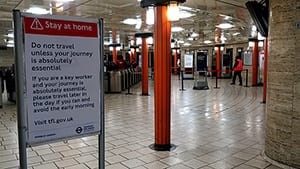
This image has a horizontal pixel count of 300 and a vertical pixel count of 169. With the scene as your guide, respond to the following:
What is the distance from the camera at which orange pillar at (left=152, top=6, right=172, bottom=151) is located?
4.03 m

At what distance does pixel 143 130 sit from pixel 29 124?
3.60 m

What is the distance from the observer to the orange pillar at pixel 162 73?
159 inches

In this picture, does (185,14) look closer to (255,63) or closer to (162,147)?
(162,147)

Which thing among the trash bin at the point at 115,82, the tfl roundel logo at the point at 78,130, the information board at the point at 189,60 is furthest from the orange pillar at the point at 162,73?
the information board at the point at 189,60

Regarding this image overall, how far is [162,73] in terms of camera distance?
409 cm

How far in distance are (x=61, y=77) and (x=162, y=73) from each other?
7.35 ft

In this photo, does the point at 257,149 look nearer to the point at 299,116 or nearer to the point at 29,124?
the point at 299,116

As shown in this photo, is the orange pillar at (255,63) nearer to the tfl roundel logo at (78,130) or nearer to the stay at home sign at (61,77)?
the stay at home sign at (61,77)

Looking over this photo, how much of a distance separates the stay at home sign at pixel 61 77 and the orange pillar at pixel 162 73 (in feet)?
6.33

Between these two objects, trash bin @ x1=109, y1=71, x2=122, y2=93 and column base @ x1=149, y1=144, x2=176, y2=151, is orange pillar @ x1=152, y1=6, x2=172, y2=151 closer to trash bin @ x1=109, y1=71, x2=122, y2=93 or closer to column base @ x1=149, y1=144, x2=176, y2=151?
column base @ x1=149, y1=144, x2=176, y2=151

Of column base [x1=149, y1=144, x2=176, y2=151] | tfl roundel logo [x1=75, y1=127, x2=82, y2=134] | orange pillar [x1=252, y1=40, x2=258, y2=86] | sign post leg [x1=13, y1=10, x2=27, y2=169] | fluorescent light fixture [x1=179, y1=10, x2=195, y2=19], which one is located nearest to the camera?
sign post leg [x1=13, y1=10, x2=27, y2=169]

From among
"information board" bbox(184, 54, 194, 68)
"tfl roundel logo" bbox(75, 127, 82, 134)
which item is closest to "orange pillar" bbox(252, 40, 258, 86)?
"information board" bbox(184, 54, 194, 68)

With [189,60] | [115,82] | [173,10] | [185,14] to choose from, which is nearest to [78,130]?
[173,10]

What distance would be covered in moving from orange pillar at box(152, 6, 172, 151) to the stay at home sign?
1.93 meters
